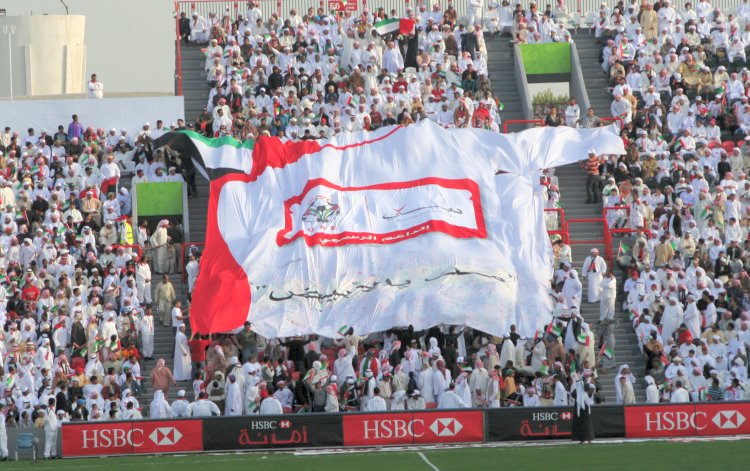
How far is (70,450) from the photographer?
36406mm

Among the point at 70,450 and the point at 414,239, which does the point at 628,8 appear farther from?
the point at 70,450

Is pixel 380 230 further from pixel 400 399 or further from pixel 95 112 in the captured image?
pixel 95 112

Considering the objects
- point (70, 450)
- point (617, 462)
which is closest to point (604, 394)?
point (617, 462)

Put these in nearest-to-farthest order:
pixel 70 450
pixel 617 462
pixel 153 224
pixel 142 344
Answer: pixel 617 462 < pixel 70 450 < pixel 142 344 < pixel 153 224

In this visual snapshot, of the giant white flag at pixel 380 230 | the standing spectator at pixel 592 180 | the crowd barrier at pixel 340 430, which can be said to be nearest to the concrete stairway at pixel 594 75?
the standing spectator at pixel 592 180

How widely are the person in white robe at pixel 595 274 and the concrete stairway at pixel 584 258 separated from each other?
30 centimetres

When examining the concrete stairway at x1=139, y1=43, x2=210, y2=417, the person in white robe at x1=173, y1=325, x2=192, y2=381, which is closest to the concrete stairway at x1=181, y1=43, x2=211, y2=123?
the concrete stairway at x1=139, y1=43, x2=210, y2=417

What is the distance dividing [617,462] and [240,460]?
7.62 m

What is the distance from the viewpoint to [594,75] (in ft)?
175

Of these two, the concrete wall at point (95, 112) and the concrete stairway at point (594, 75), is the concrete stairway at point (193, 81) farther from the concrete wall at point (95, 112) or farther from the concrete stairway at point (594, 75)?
the concrete stairway at point (594, 75)

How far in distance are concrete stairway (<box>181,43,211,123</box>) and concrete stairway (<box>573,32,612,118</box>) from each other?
1157 centimetres

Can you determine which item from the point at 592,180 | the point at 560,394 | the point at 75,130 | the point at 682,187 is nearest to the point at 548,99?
the point at 592,180

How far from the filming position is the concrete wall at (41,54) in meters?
70.3

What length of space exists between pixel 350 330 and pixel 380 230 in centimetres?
375
